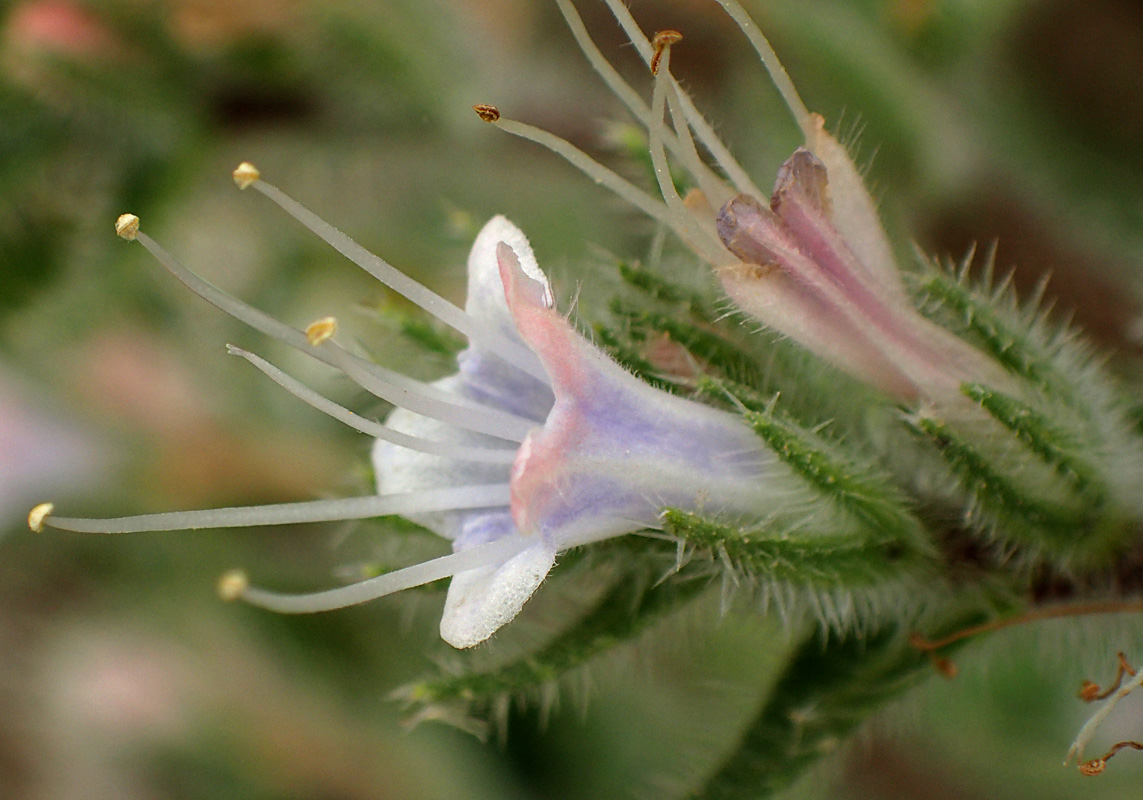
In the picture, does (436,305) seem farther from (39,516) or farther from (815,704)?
(815,704)

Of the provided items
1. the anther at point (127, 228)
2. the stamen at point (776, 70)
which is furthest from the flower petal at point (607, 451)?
the anther at point (127, 228)

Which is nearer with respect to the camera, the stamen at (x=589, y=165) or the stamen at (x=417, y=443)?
the stamen at (x=417, y=443)

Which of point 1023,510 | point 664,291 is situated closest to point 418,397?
point 664,291

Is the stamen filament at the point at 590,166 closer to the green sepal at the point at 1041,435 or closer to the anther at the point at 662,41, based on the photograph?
the anther at the point at 662,41

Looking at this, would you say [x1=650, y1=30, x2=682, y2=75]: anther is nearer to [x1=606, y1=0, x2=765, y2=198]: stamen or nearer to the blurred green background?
[x1=606, y1=0, x2=765, y2=198]: stamen

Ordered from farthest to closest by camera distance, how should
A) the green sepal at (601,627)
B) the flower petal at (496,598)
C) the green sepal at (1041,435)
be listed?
1. the green sepal at (601,627)
2. the green sepal at (1041,435)
3. the flower petal at (496,598)

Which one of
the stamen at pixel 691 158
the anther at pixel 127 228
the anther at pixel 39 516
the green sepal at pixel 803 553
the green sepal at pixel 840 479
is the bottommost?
the anther at pixel 39 516

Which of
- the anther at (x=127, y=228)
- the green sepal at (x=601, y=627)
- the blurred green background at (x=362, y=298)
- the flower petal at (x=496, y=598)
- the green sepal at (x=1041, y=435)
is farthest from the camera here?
the blurred green background at (x=362, y=298)
